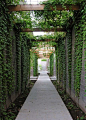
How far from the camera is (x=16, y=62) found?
17.2 ft

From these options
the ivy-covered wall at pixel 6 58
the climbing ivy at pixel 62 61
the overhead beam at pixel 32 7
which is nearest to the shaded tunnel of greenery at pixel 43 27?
the ivy-covered wall at pixel 6 58

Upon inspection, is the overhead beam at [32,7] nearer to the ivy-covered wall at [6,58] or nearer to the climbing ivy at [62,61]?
the ivy-covered wall at [6,58]

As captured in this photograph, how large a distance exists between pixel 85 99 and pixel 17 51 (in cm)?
327

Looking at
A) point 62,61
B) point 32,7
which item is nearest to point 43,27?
point 32,7

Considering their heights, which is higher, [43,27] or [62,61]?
[43,27]

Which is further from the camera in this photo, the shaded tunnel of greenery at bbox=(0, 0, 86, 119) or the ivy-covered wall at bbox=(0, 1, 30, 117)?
the shaded tunnel of greenery at bbox=(0, 0, 86, 119)

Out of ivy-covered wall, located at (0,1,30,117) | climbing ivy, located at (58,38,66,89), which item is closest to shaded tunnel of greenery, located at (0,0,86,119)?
ivy-covered wall, located at (0,1,30,117)

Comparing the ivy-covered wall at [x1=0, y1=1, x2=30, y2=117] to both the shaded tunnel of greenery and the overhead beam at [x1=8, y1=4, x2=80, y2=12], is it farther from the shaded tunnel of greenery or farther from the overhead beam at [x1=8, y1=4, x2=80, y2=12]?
the overhead beam at [x1=8, y1=4, x2=80, y2=12]

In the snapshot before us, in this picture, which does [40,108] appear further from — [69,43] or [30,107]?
[69,43]

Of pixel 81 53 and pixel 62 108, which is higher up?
pixel 81 53

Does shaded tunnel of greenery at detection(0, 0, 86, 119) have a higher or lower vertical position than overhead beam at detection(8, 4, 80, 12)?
lower

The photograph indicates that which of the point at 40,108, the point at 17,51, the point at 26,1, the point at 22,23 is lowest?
the point at 40,108

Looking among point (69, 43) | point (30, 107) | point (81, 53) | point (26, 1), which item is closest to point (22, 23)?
point (26, 1)

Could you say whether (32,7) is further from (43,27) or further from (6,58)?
(6,58)
